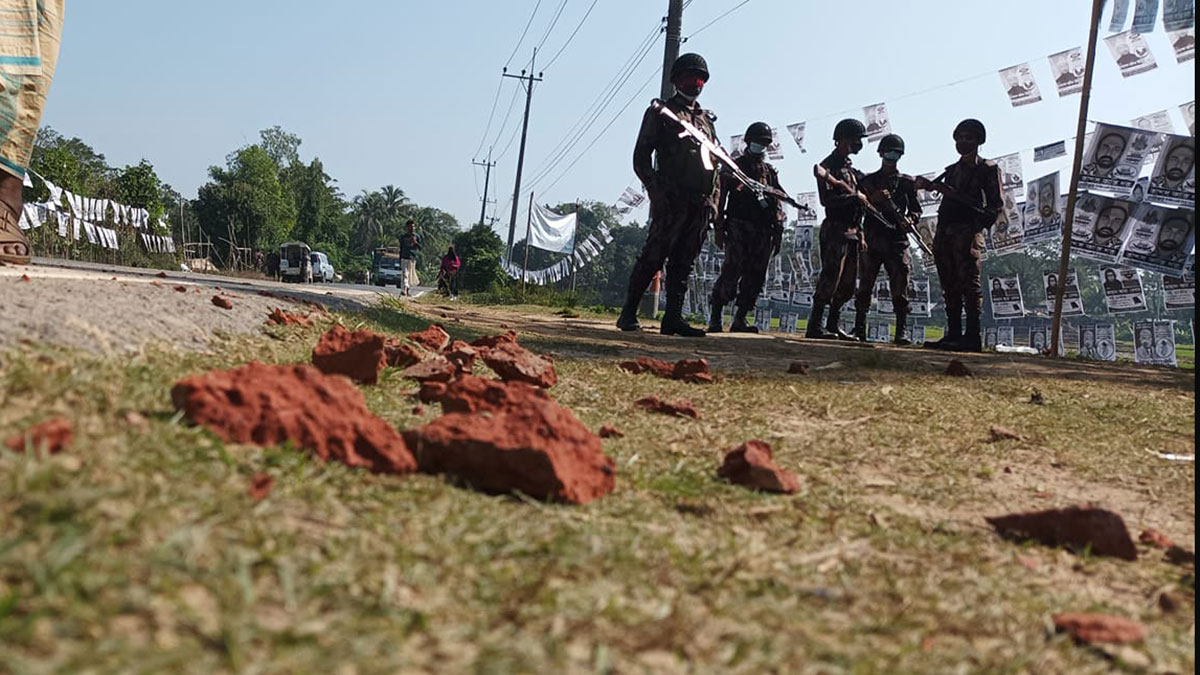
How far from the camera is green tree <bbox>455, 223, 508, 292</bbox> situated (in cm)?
2900

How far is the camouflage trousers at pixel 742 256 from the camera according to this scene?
1029cm

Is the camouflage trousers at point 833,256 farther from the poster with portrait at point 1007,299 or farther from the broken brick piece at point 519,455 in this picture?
the broken brick piece at point 519,455

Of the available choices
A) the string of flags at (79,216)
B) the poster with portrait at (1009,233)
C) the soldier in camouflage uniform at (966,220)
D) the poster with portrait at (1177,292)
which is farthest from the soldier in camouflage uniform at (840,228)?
the string of flags at (79,216)

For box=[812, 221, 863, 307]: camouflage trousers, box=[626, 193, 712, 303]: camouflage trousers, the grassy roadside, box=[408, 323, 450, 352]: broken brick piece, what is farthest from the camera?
box=[812, 221, 863, 307]: camouflage trousers

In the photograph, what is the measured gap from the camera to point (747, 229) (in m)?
10.3

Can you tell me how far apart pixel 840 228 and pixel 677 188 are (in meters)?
2.94

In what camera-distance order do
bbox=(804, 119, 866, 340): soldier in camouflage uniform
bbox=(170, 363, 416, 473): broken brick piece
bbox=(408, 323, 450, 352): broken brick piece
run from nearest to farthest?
bbox=(170, 363, 416, 473): broken brick piece, bbox=(408, 323, 450, 352): broken brick piece, bbox=(804, 119, 866, 340): soldier in camouflage uniform

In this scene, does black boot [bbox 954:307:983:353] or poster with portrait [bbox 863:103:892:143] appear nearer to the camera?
black boot [bbox 954:307:983:353]

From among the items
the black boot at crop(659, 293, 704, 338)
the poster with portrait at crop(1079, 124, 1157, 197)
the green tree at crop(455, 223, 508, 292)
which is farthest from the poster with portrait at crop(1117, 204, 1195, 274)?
the green tree at crop(455, 223, 508, 292)

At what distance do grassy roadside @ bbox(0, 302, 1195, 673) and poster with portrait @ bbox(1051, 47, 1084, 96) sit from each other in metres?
10.9

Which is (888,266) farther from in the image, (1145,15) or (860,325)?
(1145,15)

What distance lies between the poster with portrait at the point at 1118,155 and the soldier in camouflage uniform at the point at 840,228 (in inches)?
101

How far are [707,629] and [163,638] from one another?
68cm

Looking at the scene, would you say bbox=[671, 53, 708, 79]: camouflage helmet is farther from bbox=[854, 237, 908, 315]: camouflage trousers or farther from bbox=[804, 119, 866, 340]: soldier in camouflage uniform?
bbox=[854, 237, 908, 315]: camouflage trousers
